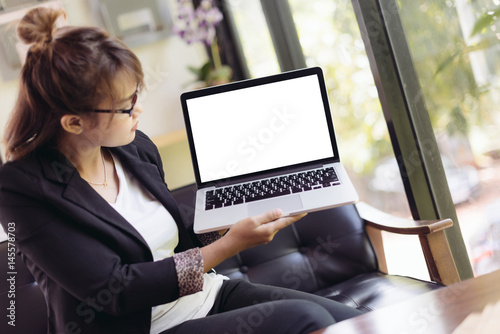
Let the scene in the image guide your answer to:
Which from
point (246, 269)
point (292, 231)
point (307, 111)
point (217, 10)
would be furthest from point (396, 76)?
point (217, 10)

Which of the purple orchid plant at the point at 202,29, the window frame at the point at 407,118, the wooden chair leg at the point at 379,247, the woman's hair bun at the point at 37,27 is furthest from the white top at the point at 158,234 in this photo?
the purple orchid plant at the point at 202,29

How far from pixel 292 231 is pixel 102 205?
0.87 metres

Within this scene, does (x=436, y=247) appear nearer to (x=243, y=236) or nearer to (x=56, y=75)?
(x=243, y=236)

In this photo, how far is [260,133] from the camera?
141cm

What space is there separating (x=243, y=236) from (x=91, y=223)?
326mm

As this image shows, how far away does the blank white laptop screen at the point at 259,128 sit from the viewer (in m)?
1.39

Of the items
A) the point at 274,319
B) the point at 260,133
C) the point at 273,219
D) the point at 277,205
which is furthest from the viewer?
the point at 260,133

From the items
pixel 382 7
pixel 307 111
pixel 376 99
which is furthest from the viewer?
pixel 376 99

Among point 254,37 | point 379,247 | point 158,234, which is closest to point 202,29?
point 254,37

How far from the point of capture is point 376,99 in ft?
6.12

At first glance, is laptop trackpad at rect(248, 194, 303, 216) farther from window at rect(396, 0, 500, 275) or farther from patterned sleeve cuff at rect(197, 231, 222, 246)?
window at rect(396, 0, 500, 275)

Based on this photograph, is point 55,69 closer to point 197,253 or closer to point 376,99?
point 197,253

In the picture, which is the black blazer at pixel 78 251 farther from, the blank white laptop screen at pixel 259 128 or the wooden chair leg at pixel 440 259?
the wooden chair leg at pixel 440 259

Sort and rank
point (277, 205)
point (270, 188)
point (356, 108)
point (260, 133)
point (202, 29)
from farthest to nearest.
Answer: point (202, 29)
point (356, 108)
point (260, 133)
point (270, 188)
point (277, 205)
